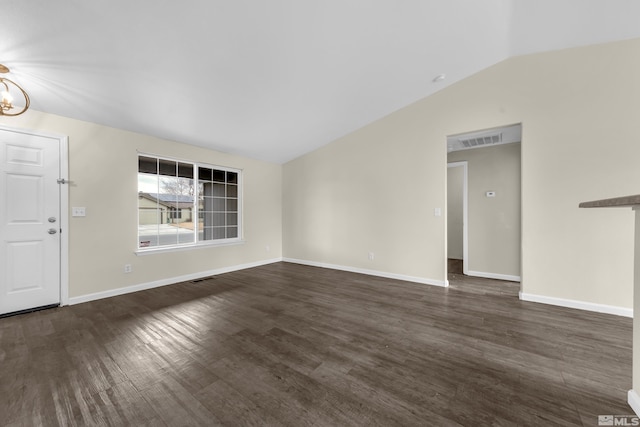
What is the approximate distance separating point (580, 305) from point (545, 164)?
1.75 meters

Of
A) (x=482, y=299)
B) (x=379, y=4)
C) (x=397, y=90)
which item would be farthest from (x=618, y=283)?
(x=379, y=4)

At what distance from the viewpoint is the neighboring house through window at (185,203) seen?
12.3 ft

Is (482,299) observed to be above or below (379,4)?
below

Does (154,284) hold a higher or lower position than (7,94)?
lower

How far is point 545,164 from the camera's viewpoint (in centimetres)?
303

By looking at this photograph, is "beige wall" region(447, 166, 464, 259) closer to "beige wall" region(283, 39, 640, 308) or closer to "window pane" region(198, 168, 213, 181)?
"beige wall" region(283, 39, 640, 308)

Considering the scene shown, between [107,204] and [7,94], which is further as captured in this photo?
[107,204]

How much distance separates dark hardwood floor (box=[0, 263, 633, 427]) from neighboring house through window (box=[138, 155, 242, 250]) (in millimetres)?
1236

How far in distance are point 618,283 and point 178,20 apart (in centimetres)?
518

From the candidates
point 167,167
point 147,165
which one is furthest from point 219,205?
point 147,165

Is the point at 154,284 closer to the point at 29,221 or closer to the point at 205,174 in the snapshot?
the point at 29,221

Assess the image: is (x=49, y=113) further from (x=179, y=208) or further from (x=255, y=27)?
(x=255, y=27)

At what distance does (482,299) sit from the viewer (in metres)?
3.18

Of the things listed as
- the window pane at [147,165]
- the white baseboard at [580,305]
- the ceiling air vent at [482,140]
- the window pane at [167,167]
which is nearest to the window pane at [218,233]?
the window pane at [167,167]
